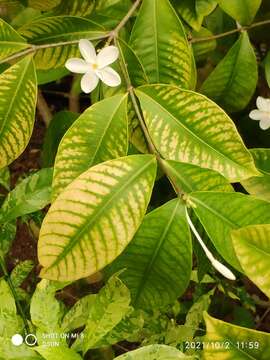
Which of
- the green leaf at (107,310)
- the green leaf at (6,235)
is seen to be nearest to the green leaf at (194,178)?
the green leaf at (107,310)

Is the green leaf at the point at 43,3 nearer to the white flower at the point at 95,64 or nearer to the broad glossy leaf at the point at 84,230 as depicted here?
the white flower at the point at 95,64

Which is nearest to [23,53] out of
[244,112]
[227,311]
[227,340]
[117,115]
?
[117,115]

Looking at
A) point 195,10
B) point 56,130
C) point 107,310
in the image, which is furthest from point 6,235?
point 195,10

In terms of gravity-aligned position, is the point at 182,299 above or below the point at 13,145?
below

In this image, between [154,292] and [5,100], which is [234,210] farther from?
[5,100]

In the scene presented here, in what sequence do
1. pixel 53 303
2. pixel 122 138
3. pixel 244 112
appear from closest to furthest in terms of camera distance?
pixel 122 138 < pixel 53 303 < pixel 244 112

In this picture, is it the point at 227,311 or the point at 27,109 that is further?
the point at 227,311

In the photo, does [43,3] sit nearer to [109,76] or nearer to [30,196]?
[109,76]
